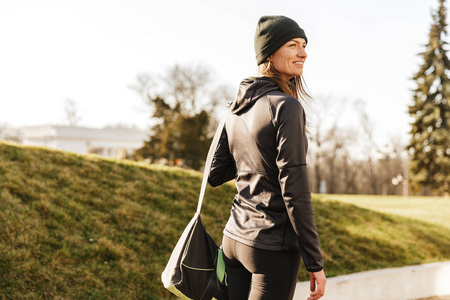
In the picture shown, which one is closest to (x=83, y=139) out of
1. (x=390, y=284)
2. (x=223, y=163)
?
(x=390, y=284)

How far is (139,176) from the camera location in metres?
8.06

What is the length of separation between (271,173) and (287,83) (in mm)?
440

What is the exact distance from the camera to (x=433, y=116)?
36375 mm

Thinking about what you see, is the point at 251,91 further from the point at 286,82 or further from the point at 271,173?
the point at 271,173

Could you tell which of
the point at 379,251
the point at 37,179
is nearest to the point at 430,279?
the point at 379,251

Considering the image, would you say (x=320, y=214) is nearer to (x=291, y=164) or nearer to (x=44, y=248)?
(x=44, y=248)

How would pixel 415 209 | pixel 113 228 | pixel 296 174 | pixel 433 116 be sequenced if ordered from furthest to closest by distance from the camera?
pixel 433 116
pixel 415 209
pixel 113 228
pixel 296 174

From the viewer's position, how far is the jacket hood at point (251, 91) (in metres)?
1.98

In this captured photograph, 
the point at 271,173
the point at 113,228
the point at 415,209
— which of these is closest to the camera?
the point at 271,173

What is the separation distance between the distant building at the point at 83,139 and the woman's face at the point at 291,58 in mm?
40114

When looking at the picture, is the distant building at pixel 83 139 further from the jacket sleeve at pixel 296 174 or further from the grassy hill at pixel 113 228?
the jacket sleeve at pixel 296 174

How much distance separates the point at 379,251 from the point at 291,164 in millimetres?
6354

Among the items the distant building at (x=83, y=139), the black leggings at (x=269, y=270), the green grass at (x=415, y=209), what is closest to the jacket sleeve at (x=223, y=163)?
the black leggings at (x=269, y=270)

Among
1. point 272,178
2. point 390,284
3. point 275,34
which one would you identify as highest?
point 275,34
